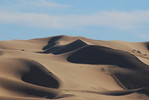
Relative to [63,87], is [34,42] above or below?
above

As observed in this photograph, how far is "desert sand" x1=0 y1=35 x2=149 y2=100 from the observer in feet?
102

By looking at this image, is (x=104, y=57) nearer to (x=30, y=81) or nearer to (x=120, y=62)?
(x=120, y=62)

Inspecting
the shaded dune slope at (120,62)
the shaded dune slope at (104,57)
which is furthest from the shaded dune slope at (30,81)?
the shaded dune slope at (104,57)

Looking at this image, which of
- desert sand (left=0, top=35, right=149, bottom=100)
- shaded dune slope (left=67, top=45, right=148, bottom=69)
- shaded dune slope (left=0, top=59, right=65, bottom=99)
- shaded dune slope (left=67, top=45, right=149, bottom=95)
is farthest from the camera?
shaded dune slope (left=67, top=45, right=148, bottom=69)

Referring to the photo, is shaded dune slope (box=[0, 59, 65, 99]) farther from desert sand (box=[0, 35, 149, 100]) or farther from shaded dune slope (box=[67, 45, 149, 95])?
shaded dune slope (box=[67, 45, 149, 95])

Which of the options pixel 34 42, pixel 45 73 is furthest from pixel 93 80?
pixel 34 42

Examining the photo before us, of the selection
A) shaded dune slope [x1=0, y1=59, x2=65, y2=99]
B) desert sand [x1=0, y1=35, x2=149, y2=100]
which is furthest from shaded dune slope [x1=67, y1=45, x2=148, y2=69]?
shaded dune slope [x1=0, y1=59, x2=65, y2=99]

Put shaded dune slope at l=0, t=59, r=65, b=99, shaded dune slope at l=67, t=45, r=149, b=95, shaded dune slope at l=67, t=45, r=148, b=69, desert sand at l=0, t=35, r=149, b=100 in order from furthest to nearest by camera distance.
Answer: shaded dune slope at l=67, t=45, r=148, b=69, shaded dune slope at l=67, t=45, r=149, b=95, shaded dune slope at l=0, t=59, r=65, b=99, desert sand at l=0, t=35, r=149, b=100

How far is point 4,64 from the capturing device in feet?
125

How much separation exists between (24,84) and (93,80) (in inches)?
327

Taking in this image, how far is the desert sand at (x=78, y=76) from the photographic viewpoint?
3122 centimetres

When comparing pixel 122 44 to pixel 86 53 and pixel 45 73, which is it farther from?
pixel 45 73

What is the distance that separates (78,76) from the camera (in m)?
39.6

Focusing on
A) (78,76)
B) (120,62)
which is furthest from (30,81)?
(120,62)
